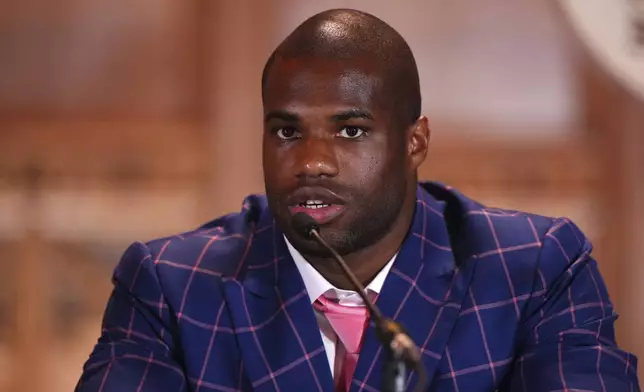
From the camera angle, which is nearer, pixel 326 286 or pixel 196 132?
pixel 326 286

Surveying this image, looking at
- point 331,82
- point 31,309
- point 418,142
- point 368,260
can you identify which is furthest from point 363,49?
point 31,309

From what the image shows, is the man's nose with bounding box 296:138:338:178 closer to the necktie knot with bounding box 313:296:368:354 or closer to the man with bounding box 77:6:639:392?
the man with bounding box 77:6:639:392

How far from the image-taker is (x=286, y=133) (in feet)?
4.10

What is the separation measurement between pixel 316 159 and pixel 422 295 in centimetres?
25

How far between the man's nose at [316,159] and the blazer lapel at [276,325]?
189mm

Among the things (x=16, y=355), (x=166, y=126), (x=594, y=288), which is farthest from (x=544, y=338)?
(x=16, y=355)

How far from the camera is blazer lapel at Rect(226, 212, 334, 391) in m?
1.27

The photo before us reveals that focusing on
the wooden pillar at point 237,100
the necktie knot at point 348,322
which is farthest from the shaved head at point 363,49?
the wooden pillar at point 237,100

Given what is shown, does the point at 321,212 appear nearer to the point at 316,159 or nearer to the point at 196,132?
the point at 316,159

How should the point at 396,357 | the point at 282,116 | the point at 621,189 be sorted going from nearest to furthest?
the point at 396,357
the point at 282,116
the point at 621,189

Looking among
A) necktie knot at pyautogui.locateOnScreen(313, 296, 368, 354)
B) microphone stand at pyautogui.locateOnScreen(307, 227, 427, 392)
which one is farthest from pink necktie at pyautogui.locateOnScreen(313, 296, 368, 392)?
microphone stand at pyautogui.locateOnScreen(307, 227, 427, 392)

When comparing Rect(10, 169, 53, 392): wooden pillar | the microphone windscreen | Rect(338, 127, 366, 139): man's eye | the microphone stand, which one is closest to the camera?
the microphone stand

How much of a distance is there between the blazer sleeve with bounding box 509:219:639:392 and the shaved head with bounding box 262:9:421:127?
27 centimetres

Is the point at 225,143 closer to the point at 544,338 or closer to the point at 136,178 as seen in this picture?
the point at 136,178
